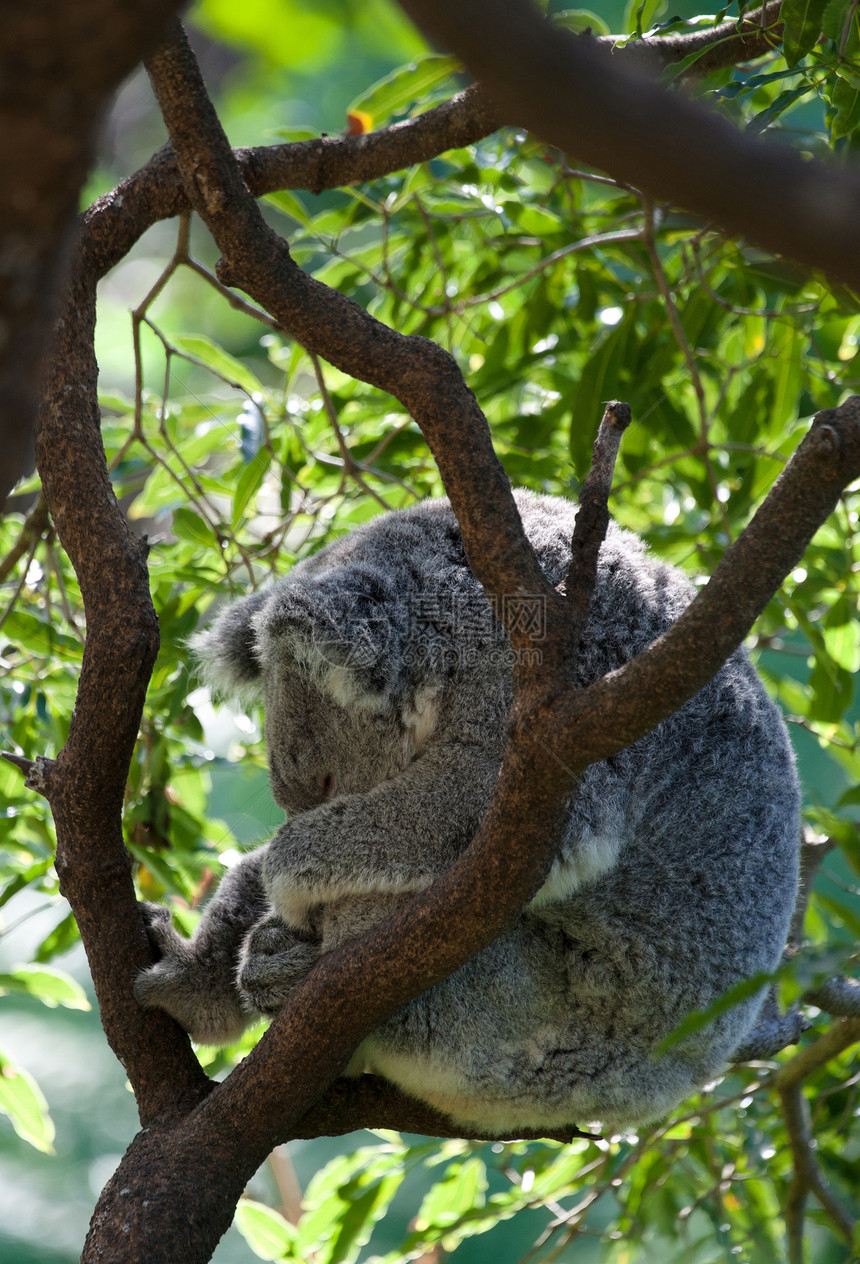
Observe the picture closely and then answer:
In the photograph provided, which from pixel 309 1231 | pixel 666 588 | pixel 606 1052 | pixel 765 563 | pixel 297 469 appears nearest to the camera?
pixel 765 563

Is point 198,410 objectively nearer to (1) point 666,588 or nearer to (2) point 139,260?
(1) point 666,588

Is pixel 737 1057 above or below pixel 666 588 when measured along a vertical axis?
below

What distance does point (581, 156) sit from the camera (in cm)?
54

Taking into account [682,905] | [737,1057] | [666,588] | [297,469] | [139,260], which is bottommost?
[737,1057]

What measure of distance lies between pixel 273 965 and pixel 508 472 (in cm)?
144

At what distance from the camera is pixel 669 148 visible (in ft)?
1.73

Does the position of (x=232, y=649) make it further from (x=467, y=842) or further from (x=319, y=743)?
(x=467, y=842)

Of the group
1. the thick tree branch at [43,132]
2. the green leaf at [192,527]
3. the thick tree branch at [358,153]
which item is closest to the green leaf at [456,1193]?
A: the green leaf at [192,527]

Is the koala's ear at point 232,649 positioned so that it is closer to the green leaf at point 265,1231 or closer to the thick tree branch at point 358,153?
the thick tree branch at point 358,153

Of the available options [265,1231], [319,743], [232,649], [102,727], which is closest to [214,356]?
[232,649]

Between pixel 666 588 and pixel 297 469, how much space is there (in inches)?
46.5

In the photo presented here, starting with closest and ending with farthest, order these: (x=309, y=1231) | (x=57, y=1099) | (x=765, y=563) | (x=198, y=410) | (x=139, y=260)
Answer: (x=765, y=563), (x=309, y=1231), (x=198, y=410), (x=57, y=1099), (x=139, y=260)

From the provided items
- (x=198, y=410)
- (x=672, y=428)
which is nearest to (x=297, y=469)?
(x=198, y=410)

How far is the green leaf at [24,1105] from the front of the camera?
2547 mm
